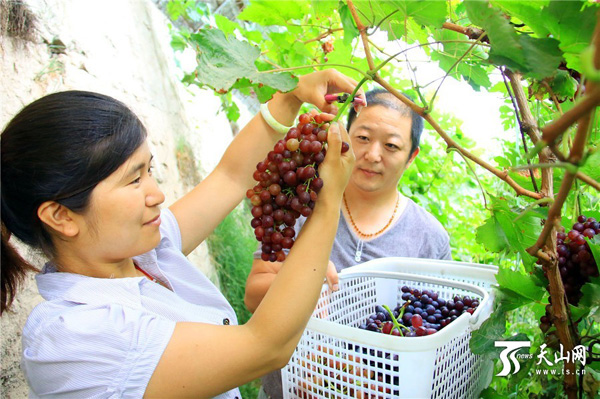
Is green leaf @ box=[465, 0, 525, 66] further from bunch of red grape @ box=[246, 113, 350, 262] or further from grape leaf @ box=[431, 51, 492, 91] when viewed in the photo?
grape leaf @ box=[431, 51, 492, 91]

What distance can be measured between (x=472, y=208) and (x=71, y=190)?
3.43 metres

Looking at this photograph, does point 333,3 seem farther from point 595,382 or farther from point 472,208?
point 472,208

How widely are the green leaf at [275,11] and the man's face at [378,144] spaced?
71 centimetres

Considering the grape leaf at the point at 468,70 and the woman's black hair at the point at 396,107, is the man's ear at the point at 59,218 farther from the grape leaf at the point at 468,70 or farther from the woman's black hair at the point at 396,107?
the woman's black hair at the point at 396,107

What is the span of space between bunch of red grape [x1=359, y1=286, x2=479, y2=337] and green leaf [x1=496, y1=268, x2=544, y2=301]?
0.32 metres

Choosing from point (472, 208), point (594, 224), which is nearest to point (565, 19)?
point (594, 224)

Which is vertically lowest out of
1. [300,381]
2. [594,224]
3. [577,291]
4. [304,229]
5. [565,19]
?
[300,381]

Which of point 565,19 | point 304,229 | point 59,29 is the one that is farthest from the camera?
point 59,29

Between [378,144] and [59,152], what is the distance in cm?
129

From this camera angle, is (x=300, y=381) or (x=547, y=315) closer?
(x=547, y=315)

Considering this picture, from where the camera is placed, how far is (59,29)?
219 cm

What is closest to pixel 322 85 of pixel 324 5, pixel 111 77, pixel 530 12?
pixel 324 5

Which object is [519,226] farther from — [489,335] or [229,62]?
[229,62]

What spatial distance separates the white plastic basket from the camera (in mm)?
919
